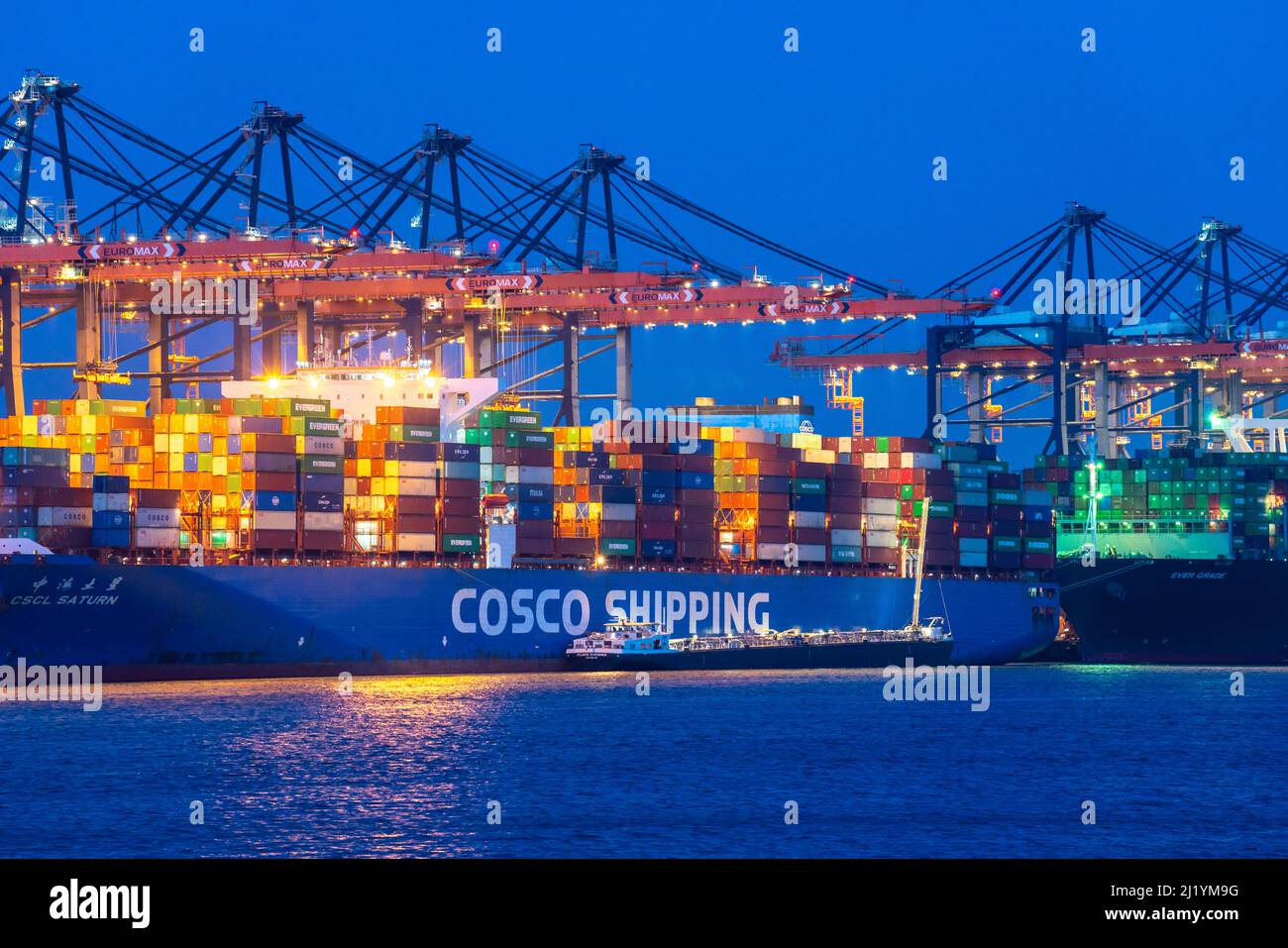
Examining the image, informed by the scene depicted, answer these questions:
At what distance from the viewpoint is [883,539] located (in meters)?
67.2

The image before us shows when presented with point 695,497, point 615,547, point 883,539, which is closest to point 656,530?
point 615,547

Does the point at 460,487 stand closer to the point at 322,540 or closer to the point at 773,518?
the point at 322,540

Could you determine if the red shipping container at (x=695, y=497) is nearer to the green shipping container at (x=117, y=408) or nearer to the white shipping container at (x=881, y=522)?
the white shipping container at (x=881, y=522)

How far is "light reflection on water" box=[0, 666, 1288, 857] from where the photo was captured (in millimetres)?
29141

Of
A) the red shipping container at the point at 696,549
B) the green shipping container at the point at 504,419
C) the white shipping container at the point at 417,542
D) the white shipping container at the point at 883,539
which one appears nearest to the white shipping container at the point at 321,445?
the white shipping container at the point at 417,542

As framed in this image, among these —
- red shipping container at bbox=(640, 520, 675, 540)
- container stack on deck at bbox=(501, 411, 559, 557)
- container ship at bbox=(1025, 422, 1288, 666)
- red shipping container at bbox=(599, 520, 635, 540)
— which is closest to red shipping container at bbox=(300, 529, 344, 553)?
container stack on deck at bbox=(501, 411, 559, 557)

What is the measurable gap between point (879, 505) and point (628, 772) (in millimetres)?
31523

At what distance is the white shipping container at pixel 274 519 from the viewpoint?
2099 inches

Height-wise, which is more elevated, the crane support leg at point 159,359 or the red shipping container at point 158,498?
the crane support leg at point 159,359

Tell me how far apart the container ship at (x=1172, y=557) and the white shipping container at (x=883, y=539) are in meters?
10.9

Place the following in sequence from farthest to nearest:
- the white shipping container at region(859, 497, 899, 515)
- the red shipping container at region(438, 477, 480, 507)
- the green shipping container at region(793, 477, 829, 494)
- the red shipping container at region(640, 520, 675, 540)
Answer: the white shipping container at region(859, 497, 899, 515)
the green shipping container at region(793, 477, 829, 494)
the red shipping container at region(640, 520, 675, 540)
the red shipping container at region(438, 477, 480, 507)

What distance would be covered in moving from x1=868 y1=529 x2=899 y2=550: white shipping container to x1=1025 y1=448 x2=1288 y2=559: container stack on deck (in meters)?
9.25

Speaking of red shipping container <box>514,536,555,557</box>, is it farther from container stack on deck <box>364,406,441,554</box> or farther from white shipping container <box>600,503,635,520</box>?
container stack on deck <box>364,406,441,554</box>

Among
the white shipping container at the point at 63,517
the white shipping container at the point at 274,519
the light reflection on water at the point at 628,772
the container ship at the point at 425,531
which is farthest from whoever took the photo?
the white shipping container at the point at 274,519
